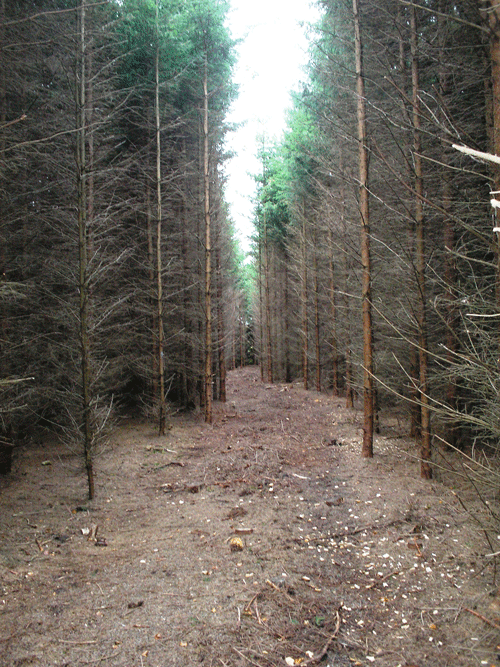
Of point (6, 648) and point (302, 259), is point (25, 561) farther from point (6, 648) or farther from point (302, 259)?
point (302, 259)

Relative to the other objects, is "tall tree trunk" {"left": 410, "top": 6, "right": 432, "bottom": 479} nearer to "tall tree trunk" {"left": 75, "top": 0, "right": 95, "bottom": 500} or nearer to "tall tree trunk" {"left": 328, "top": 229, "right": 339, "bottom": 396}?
"tall tree trunk" {"left": 75, "top": 0, "right": 95, "bottom": 500}

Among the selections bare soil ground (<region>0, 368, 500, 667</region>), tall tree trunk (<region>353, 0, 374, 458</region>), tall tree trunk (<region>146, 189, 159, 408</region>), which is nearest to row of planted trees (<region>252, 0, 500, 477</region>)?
tall tree trunk (<region>353, 0, 374, 458</region>)

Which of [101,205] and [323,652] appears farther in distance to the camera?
[101,205]

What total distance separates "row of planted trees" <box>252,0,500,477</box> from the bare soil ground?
1.41 m

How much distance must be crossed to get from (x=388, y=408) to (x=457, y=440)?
346 centimetres

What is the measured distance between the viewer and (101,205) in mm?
11938

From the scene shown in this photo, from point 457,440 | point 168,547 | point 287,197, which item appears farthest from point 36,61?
point 287,197

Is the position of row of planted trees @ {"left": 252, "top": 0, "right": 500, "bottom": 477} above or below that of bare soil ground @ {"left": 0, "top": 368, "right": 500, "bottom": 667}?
above

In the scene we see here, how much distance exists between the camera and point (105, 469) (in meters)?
8.09

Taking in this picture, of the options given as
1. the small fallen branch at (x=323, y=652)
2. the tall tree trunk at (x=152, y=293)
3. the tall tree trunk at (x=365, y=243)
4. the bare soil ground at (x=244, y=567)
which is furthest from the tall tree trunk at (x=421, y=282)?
the tall tree trunk at (x=152, y=293)

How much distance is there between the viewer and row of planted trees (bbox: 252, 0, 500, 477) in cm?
345

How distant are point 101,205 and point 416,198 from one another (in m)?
9.26

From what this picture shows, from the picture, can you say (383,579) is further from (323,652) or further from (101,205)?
(101,205)

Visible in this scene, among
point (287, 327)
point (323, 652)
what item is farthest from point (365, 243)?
point (287, 327)
